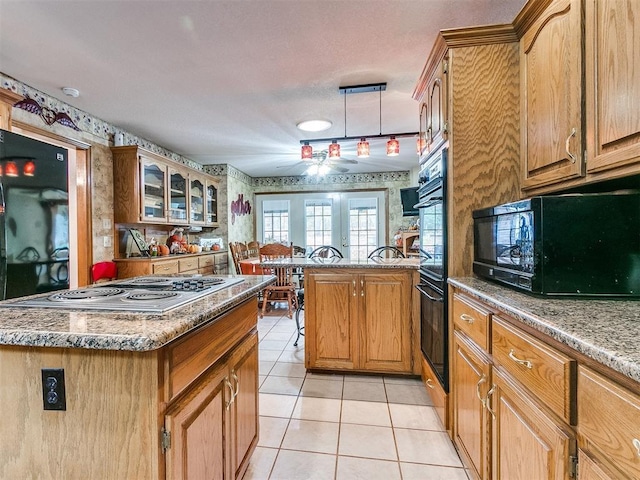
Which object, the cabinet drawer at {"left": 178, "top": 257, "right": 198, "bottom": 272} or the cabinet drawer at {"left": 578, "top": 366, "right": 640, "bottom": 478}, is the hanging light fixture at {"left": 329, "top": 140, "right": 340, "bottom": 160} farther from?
the cabinet drawer at {"left": 578, "top": 366, "right": 640, "bottom": 478}

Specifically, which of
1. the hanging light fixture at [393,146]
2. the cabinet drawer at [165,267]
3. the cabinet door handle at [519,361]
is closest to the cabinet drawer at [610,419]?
the cabinet door handle at [519,361]

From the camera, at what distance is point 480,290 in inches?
50.3

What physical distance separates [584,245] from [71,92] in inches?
143

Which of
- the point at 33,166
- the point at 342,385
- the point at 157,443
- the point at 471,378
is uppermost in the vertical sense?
the point at 33,166

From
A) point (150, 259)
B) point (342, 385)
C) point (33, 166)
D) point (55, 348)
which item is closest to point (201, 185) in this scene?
point (150, 259)

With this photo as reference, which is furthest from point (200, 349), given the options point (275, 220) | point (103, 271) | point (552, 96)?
point (275, 220)

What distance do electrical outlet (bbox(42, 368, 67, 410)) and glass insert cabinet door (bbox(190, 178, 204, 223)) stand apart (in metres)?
4.10

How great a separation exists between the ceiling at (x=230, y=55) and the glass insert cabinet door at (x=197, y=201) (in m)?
1.30

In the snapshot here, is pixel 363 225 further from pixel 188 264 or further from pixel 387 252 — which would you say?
pixel 188 264

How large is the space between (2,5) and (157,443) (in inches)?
90.5

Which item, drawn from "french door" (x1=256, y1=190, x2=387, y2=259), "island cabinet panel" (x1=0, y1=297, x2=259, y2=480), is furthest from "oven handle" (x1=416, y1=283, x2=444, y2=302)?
"french door" (x1=256, y1=190, x2=387, y2=259)

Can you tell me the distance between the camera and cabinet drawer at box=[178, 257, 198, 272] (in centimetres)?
403

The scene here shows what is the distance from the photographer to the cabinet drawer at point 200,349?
2.67 feet

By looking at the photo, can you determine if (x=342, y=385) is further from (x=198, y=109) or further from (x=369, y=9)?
(x=198, y=109)
